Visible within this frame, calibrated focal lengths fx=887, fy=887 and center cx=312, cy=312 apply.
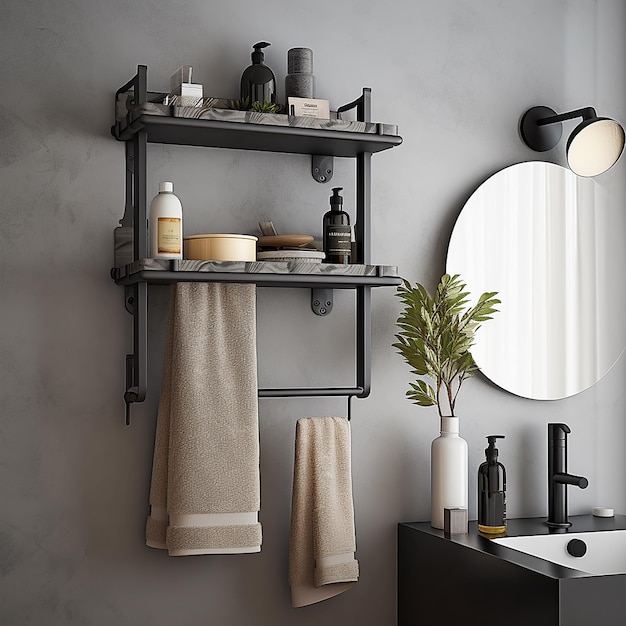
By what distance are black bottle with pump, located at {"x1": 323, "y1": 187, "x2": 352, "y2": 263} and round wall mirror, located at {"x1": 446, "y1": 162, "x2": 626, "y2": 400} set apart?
0.34 metres

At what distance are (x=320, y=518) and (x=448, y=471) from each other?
316 millimetres

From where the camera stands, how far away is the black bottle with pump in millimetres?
1822

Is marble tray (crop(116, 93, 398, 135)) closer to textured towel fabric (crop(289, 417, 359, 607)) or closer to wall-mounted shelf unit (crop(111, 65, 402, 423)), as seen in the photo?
wall-mounted shelf unit (crop(111, 65, 402, 423))

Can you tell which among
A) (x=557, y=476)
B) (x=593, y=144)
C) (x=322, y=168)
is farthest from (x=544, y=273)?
(x=322, y=168)

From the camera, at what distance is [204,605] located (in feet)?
6.12

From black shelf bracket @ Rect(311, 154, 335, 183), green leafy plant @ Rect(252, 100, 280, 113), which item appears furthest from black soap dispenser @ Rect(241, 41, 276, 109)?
black shelf bracket @ Rect(311, 154, 335, 183)

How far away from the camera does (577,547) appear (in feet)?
6.51

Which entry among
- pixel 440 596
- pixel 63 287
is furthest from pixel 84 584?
pixel 440 596

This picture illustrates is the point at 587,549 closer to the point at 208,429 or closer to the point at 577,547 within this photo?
the point at 577,547

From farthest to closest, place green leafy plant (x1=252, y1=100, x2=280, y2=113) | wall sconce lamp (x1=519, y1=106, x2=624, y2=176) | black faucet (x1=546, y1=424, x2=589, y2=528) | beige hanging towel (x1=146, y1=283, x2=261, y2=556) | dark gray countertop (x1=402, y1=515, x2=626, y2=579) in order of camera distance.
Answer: black faucet (x1=546, y1=424, x2=589, y2=528)
wall sconce lamp (x1=519, y1=106, x2=624, y2=176)
green leafy plant (x1=252, y1=100, x2=280, y2=113)
beige hanging towel (x1=146, y1=283, x2=261, y2=556)
dark gray countertop (x1=402, y1=515, x2=626, y2=579)

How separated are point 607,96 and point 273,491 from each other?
1317mm

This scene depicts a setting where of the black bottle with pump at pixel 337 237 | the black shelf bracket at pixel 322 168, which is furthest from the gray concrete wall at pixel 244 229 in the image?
the black bottle with pump at pixel 337 237

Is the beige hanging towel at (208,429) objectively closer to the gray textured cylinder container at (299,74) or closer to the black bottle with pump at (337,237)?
the black bottle with pump at (337,237)

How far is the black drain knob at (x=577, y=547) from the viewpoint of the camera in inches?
77.9
